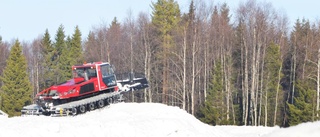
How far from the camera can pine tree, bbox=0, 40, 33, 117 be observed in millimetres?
38188

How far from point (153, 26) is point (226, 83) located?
8.90 meters

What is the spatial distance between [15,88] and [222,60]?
19.1m

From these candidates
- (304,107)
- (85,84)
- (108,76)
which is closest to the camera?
(85,84)

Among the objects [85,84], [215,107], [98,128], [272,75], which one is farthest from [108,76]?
[272,75]

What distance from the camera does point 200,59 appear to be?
41406mm

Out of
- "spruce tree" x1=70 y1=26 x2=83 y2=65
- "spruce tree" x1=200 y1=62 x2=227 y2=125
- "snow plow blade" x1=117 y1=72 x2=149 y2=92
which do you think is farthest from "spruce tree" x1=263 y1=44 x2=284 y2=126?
"spruce tree" x1=70 y1=26 x2=83 y2=65

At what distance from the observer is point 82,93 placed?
2088cm

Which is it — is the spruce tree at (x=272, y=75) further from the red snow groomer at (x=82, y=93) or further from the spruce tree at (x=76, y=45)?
the spruce tree at (x=76, y=45)

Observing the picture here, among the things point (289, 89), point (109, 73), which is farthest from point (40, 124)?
point (289, 89)

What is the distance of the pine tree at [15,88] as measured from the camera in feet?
125

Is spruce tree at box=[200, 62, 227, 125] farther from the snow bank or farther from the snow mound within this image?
the snow bank

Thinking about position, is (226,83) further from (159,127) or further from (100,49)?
(159,127)

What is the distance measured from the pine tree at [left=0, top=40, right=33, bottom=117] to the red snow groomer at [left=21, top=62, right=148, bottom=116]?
17862mm

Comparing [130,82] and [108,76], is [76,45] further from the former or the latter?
[108,76]
